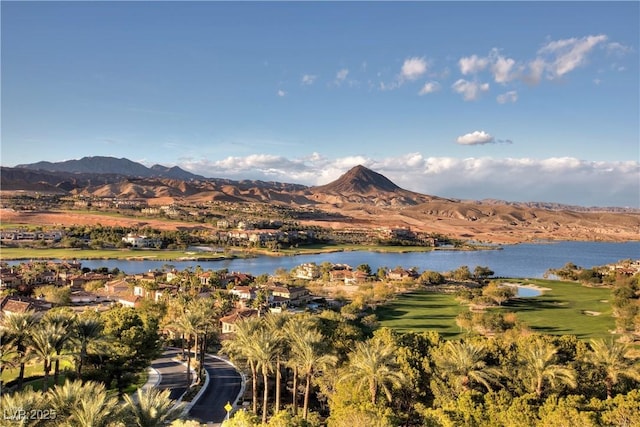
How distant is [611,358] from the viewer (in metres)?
23.2

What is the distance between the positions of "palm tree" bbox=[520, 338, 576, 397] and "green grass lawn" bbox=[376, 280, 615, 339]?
56.7 feet

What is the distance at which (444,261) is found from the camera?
→ 373ft

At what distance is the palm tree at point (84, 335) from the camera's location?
74.6 feet

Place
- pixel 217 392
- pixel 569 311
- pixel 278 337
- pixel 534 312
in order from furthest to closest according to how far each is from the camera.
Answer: pixel 569 311, pixel 534 312, pixel 217 392, pixel 278 337

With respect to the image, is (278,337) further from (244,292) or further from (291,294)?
(244,292)

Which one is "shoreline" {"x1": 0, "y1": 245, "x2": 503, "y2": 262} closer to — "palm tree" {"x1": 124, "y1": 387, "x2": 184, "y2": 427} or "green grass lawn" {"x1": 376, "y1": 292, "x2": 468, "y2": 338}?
"green grass lawn" {"x1": 376, "y1": 292, "x2": 468, "y2": 338}

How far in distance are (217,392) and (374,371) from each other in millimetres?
11059

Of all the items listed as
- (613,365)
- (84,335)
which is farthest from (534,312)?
(84,335)

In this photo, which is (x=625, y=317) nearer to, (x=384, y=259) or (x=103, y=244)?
(x=384, y=259)

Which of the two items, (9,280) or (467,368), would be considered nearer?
(467,368)

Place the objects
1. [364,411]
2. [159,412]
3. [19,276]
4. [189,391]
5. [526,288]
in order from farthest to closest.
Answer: [526,288]
[19,276]
[189,391]
[364,411]
[159,412]

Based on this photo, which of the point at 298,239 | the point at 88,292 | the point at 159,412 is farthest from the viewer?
the point at 298,239

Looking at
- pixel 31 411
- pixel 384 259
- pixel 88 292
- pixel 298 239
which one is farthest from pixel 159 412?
pixel 298 239

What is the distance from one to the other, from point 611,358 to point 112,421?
2256 cm
